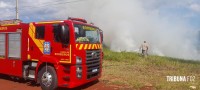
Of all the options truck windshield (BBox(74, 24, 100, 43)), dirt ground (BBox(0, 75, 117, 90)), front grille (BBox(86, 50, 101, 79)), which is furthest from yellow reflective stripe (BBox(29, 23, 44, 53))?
front grille (BBox(86, 50, 101, 79))

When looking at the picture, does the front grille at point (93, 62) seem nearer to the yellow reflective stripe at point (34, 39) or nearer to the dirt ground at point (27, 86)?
the dirt ground at point (27, 86)

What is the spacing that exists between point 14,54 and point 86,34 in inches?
141

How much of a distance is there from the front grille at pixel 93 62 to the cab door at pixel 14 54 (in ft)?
10.3

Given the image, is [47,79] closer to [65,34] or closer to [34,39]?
[34,39]

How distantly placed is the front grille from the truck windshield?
0.46 m

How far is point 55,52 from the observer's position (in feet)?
36.0

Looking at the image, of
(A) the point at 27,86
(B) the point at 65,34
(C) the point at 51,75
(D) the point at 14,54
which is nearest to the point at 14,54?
(D) the point at 14,54

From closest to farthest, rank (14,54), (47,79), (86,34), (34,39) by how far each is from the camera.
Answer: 1. (47,79)
2. (86,34)
3. (34,39)
4. (14,54)

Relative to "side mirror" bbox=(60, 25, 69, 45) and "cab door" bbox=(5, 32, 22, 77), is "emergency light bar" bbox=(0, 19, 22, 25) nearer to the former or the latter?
"cab door" bbox=(5, 32, 22, 77)

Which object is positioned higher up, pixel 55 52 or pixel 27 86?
pixel 55 52

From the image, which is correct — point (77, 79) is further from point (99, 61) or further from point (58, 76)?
point (99, 61)

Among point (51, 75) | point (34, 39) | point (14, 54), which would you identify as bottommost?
point (51, 75)

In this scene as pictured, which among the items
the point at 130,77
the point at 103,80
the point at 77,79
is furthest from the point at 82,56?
the point at 130,77

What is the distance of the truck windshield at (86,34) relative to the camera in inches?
425
